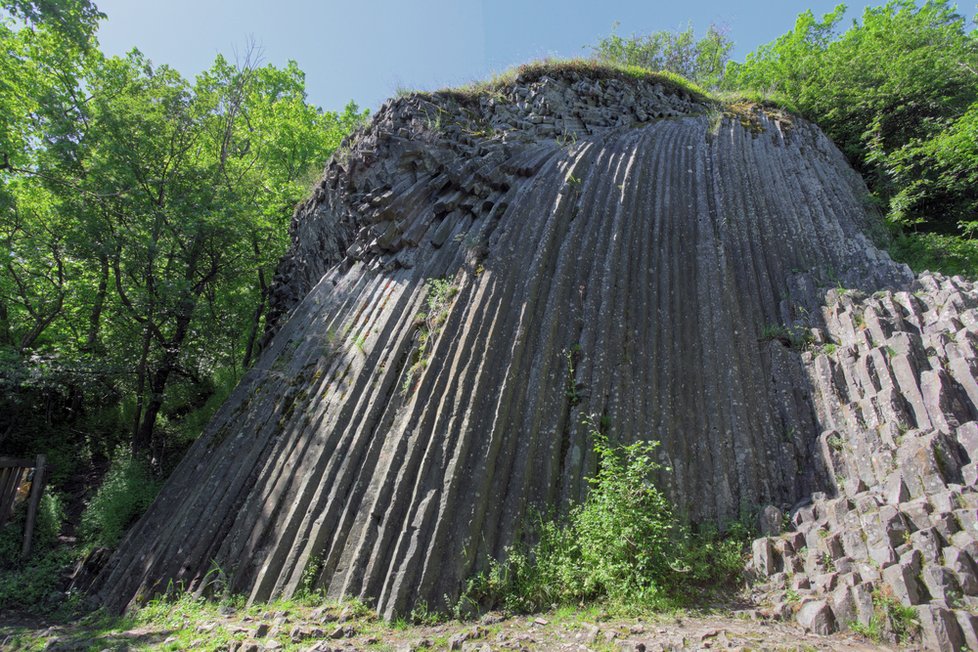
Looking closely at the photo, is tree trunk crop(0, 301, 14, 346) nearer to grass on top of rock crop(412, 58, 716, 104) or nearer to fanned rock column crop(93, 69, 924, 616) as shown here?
fanned rock column crop(93, 69, 924, 616)

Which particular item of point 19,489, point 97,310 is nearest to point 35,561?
point 19,489

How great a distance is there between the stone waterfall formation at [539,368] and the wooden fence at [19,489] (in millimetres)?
2925

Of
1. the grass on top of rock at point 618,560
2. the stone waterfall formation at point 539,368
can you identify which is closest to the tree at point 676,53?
the stone waterfall formation at point 539,368

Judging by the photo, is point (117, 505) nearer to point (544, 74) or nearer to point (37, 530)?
point (37, 530)

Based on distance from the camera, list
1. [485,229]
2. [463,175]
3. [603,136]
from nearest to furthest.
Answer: [485,229] < [463,175] < [603,136]

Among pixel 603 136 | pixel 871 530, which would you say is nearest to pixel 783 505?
pixel 871 530

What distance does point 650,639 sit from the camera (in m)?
4.21

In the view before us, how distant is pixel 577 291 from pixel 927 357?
4467mm

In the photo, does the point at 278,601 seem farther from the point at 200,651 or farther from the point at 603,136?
the point at 603,136

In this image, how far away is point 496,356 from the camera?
23.4 feet

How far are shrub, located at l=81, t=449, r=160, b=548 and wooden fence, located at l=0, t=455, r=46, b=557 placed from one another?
2.51ft

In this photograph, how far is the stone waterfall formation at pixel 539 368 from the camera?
18.9 feet

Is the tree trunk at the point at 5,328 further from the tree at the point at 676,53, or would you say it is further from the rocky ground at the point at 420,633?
the tree at the point at 676,53

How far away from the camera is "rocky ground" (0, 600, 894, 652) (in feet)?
13.6
